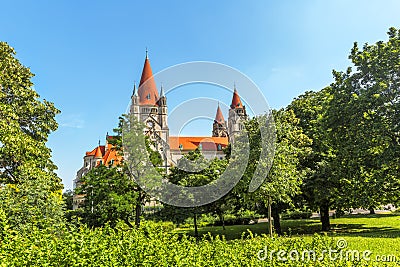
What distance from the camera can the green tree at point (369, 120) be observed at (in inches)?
600

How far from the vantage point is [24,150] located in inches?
614

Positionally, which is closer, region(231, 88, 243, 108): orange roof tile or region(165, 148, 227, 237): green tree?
region(231, 88, 243, 108): orange roof tile

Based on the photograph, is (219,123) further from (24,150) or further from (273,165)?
(24,150)

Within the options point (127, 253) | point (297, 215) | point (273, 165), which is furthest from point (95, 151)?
point (127, 253)

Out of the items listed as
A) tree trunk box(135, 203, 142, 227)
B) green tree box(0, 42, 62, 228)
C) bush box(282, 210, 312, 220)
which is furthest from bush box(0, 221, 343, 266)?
bush box(282, 210, 312, 220)

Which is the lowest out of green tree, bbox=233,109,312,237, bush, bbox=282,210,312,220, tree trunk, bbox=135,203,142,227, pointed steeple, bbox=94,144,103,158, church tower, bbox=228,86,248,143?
bush, bbox=282,210,312,220

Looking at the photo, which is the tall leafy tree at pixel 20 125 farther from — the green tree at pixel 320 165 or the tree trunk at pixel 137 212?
the green tree at pixel 320 165

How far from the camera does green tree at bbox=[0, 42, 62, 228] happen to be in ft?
35.9

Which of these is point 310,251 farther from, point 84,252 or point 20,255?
point 20,255

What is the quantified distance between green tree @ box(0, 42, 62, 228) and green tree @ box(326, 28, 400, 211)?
1353 cm

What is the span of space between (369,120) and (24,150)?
639 inches

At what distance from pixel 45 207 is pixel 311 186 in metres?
14.5

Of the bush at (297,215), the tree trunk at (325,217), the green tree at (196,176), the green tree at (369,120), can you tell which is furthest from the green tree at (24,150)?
the bush at (297,215)

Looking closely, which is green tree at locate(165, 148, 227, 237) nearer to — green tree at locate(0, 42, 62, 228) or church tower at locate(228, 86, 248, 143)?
church tower at locate(228, 86, 248, 143)
